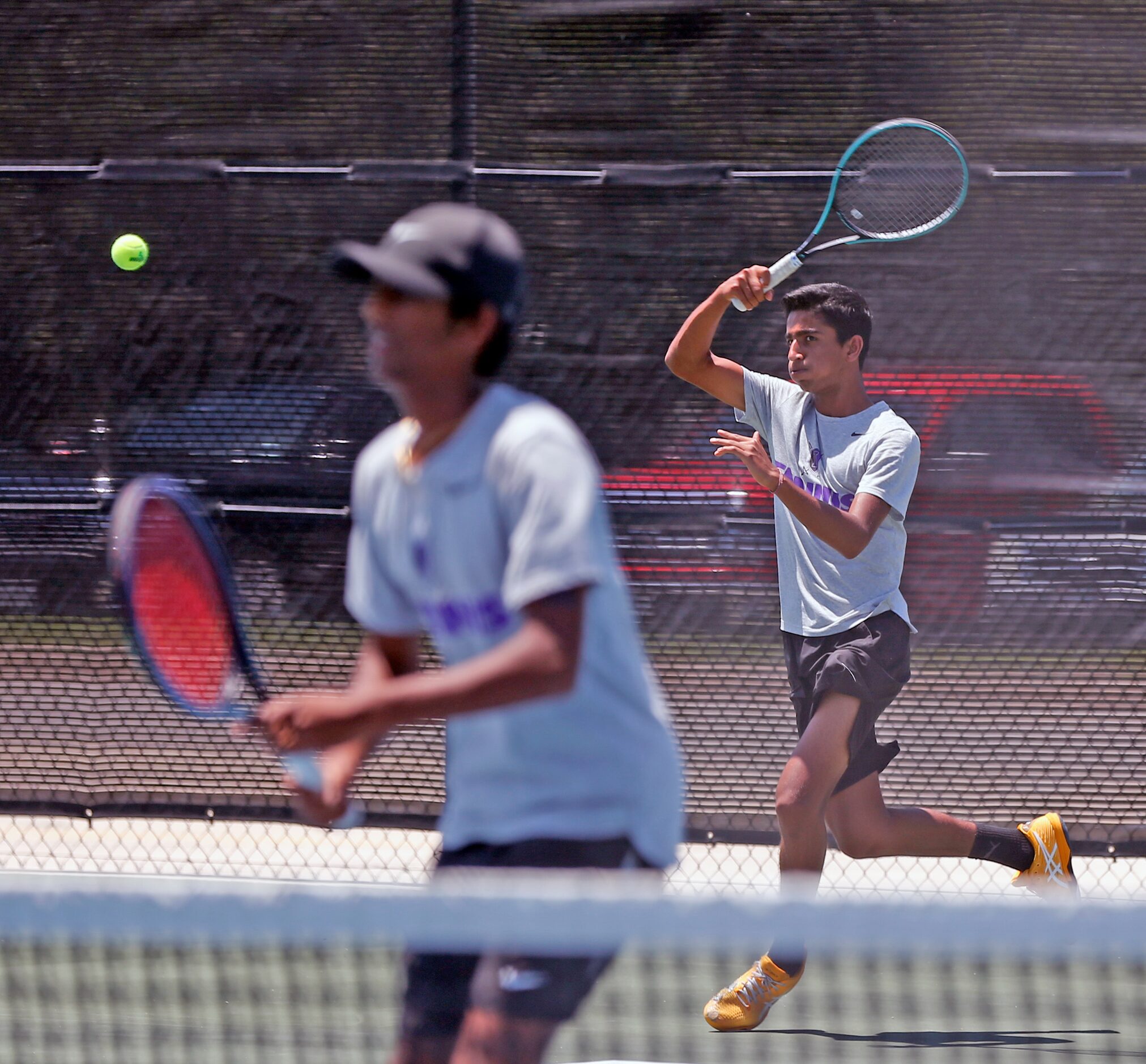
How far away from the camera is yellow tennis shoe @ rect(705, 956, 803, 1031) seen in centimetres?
348

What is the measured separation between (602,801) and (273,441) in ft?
11.2

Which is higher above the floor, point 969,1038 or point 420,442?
point 420,442

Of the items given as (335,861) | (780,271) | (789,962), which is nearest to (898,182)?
(780,271)

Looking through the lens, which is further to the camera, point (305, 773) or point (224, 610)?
point (224, 610)

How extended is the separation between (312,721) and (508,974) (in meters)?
0.34

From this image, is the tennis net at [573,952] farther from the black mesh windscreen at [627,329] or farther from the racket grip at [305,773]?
the black mesh windscreen at [627,329]

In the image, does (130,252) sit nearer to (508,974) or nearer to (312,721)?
(312,721)

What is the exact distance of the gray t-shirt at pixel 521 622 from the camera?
1.71 meters

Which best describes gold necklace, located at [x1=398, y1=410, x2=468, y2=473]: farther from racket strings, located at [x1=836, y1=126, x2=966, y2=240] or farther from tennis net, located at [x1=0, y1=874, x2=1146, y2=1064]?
racket strings, located at [x1=836, y1=126, x2=966, y2=240]

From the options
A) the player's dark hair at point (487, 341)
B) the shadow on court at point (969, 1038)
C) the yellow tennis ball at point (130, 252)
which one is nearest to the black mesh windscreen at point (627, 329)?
the yellow tennis ball at point (130, 252)

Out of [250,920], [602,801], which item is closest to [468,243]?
[602,801]

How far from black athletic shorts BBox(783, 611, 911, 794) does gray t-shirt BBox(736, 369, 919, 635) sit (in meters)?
0.03

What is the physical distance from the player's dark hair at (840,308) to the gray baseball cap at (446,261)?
6.28 feet

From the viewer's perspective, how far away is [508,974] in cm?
177
